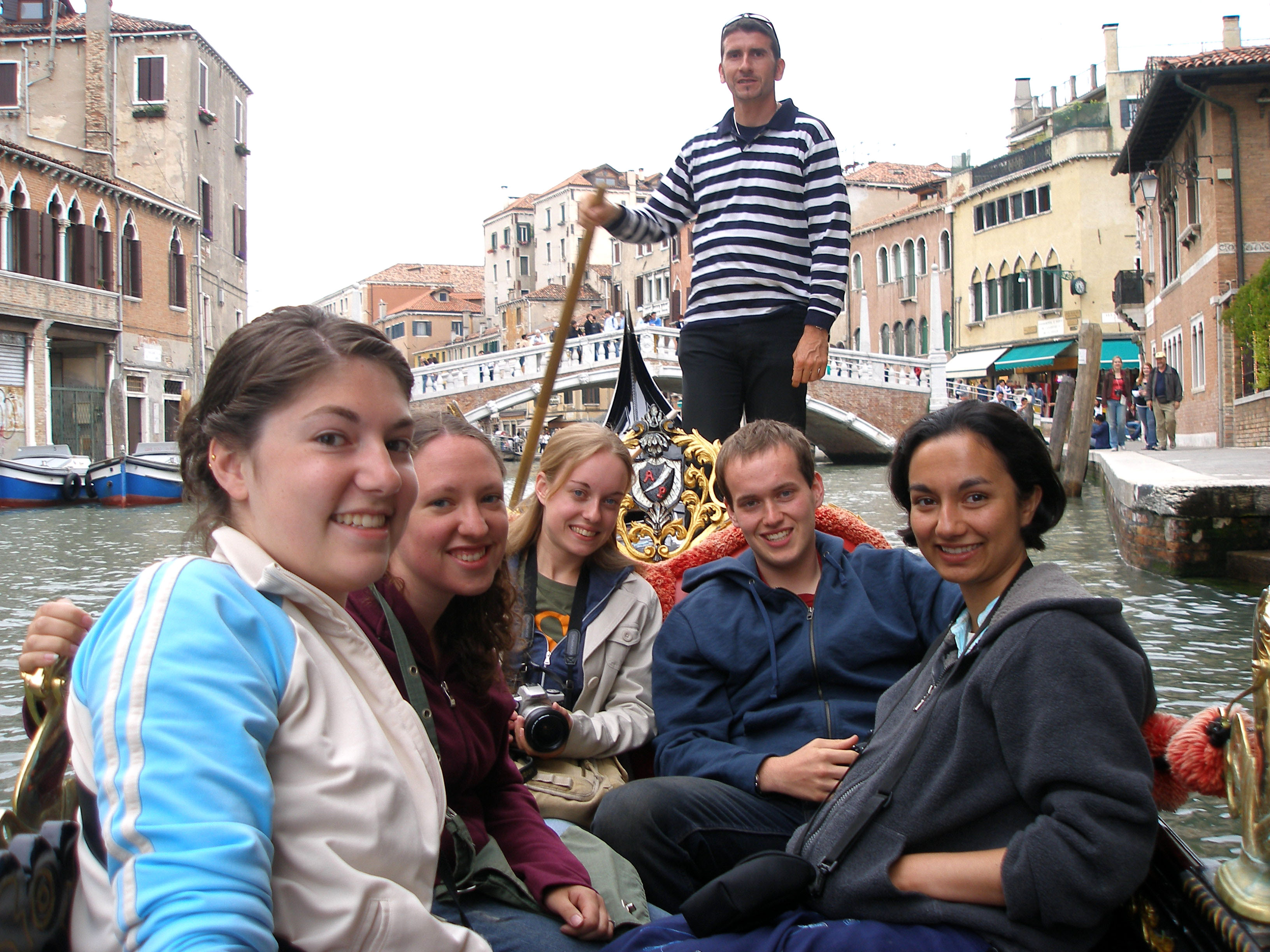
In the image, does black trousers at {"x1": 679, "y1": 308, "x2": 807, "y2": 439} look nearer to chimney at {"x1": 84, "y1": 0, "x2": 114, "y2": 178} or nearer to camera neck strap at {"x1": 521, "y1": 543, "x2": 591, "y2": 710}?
camera neck strap at {"x1": 521, "y1": 543, "x2": 591, "y2": 710}

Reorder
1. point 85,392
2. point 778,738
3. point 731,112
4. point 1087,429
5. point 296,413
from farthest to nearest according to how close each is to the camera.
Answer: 1. point 85,392
2. point 1087,429
3. point 731,112
4. point 778,738
5. point 296,413

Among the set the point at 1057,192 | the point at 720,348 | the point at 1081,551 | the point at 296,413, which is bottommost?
the point at 1081,551

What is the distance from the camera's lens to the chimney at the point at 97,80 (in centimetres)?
1558

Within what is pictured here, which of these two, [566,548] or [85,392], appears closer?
[566,548]

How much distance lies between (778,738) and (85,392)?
563 inches

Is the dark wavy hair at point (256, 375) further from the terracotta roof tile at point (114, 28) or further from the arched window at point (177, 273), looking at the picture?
the terracotta roof tile at point (114, 28)

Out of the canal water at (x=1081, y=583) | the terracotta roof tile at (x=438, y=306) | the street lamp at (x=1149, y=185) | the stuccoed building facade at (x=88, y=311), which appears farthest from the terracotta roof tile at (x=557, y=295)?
the canal water at (x=1081, y=583)

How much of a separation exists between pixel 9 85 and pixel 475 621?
17.4 meters

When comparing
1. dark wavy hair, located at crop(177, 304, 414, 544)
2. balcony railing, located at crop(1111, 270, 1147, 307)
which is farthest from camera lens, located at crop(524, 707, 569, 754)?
balcony railing, located at crop(1111, 270, 1147, 307)

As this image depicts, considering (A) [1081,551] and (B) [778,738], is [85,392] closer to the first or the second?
(A) [1081,551]

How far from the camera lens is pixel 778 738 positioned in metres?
1.33

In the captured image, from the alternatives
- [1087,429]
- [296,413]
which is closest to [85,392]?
[1087,429]

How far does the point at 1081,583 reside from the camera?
4.18 m

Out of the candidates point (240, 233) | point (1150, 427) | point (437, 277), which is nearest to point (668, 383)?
point (1150, 427)
